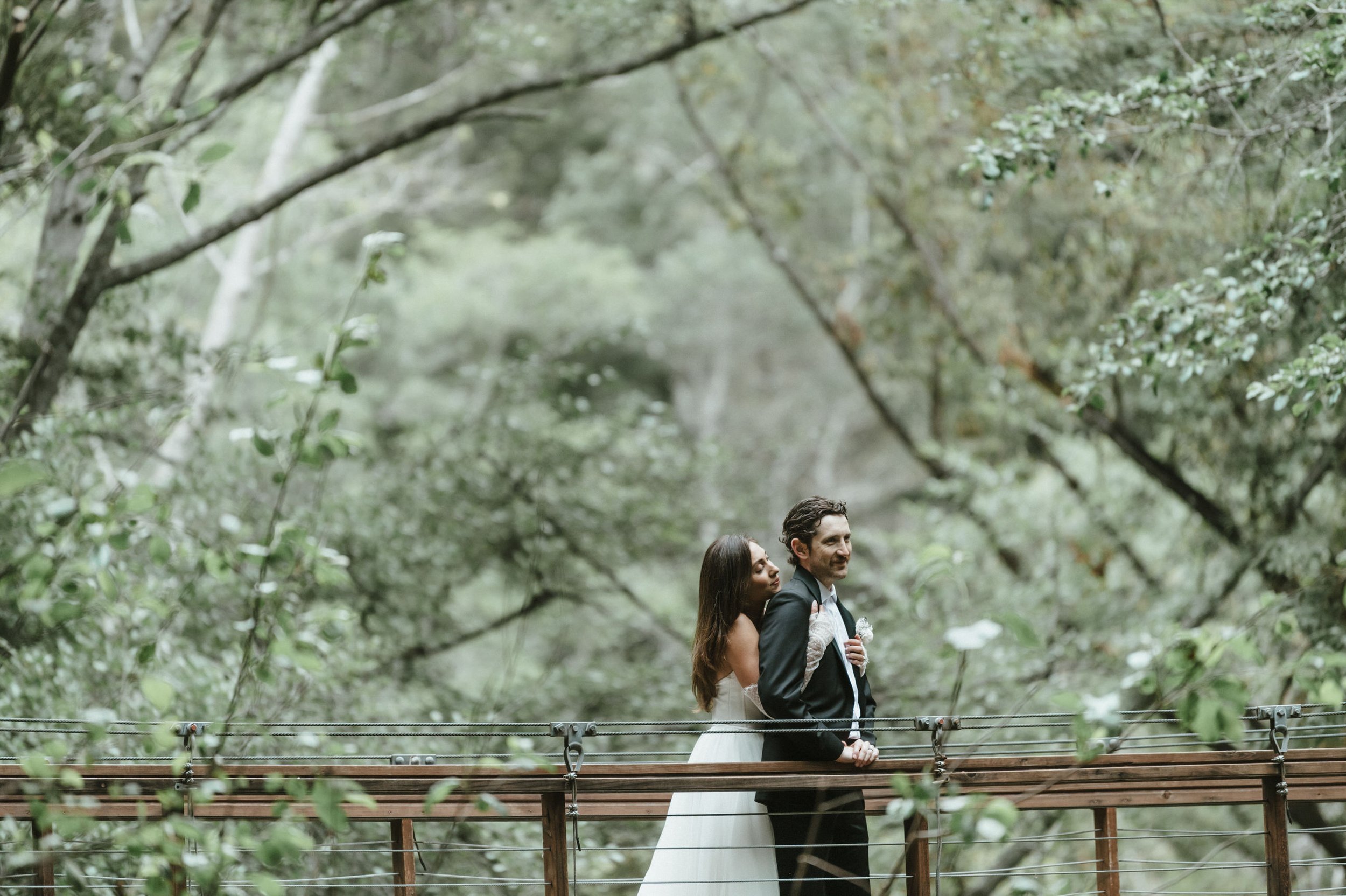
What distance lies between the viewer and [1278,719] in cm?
385

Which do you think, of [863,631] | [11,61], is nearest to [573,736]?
[863,631]

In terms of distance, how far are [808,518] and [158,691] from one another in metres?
2.22

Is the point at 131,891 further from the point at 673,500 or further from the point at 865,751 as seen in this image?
the point at 673,500

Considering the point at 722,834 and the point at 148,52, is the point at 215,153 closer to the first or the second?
the point at 722,834

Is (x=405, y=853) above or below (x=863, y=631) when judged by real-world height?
below

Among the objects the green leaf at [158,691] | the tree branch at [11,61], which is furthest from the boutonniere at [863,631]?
the tree branch at [11,61]

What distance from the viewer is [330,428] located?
296cm

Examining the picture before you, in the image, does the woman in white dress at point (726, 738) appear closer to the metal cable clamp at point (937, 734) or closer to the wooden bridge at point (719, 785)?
the wooden bridge at point (719, 785)

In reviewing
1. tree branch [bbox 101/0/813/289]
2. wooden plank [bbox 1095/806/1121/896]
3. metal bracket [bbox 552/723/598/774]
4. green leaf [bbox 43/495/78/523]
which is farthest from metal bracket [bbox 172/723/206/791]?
tree branch [bbox 101/0/813/289]

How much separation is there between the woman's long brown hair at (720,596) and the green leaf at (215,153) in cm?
203

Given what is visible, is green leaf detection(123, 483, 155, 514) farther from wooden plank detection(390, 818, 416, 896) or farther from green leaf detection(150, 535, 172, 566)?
wooden plank detection(390, 818, 416, 896)

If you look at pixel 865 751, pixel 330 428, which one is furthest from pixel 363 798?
pixel 865 751

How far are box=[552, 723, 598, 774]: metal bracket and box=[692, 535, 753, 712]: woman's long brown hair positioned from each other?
23.5 inches

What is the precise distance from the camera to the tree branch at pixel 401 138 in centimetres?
818
